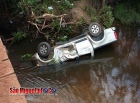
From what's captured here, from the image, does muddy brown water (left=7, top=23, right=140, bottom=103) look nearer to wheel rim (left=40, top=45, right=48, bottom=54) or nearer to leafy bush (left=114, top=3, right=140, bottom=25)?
wheel rim (left=40, top=45, right=48, bottom=54)

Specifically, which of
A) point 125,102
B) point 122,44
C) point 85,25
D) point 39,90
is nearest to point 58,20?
point 85,25

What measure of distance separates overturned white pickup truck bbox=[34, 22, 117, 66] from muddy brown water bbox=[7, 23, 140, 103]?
1.06 ft

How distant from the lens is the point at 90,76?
8477 millimetres

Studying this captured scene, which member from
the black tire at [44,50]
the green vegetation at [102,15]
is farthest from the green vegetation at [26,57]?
the green vegetation at [102,15]

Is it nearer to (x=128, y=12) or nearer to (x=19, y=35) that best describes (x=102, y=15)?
(x=128, y=12)

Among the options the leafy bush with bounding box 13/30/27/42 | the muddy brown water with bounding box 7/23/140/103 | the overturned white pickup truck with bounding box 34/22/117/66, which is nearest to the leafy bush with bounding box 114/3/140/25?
the muddy brown water with bounding box 7/23/140/103

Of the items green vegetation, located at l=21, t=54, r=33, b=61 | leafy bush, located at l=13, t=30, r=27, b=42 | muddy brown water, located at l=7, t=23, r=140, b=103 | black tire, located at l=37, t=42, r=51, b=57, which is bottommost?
muddy brown water, located at l=7, t=23, r=140, b=103

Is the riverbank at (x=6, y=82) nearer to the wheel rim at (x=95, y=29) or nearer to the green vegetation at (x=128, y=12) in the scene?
the wheel rim at (x=95, y=29)

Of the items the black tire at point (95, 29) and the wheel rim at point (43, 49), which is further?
the black tire at point (95, 29)

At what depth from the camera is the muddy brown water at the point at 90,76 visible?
24.4ft

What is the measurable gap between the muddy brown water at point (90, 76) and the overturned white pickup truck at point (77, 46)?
32 centimetres

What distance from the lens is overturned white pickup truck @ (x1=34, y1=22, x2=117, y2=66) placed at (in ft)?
28.5

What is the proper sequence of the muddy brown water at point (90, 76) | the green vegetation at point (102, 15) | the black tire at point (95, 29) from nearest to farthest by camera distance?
1. the muddy brown water at point (90, 76)
2. the black tire at point (95, 29)
3. the green vegetation at point (102, 15)

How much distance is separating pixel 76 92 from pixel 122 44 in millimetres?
3776
